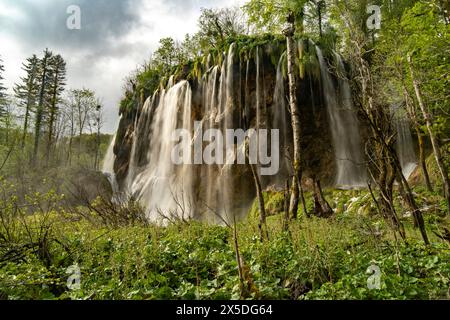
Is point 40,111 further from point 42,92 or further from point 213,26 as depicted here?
point 213,26

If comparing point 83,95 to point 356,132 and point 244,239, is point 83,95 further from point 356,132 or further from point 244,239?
point 244,239

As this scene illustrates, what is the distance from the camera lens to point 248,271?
120 inches

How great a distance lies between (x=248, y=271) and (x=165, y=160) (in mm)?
19131

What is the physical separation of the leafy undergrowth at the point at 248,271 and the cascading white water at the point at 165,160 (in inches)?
557

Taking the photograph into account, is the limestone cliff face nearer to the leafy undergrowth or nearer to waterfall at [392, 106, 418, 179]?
waterfall at [392, 106, 418, 179]

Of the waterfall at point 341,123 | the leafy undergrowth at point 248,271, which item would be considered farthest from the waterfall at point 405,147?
the leafy undergrowth at point 248,271

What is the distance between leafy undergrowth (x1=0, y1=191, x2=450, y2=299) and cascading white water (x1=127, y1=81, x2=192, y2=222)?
46.4ft

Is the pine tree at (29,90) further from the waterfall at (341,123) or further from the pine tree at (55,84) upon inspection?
the waterfall at (341,123)

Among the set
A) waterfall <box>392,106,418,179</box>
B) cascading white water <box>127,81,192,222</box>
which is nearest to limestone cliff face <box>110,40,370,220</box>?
cascading white water <box>127,81,192,222</box>

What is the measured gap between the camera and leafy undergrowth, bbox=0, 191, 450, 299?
291 centimetres

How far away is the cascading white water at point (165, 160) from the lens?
19.8m

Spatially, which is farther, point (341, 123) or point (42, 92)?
point (42, 92)

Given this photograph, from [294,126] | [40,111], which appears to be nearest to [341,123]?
[294,126]

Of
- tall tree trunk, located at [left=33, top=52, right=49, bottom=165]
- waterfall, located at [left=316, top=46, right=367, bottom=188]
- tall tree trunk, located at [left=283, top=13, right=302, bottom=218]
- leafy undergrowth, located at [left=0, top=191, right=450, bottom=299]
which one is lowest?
leafy undergrowth, located at [left=0, top=191, right=450, bottom=299]
